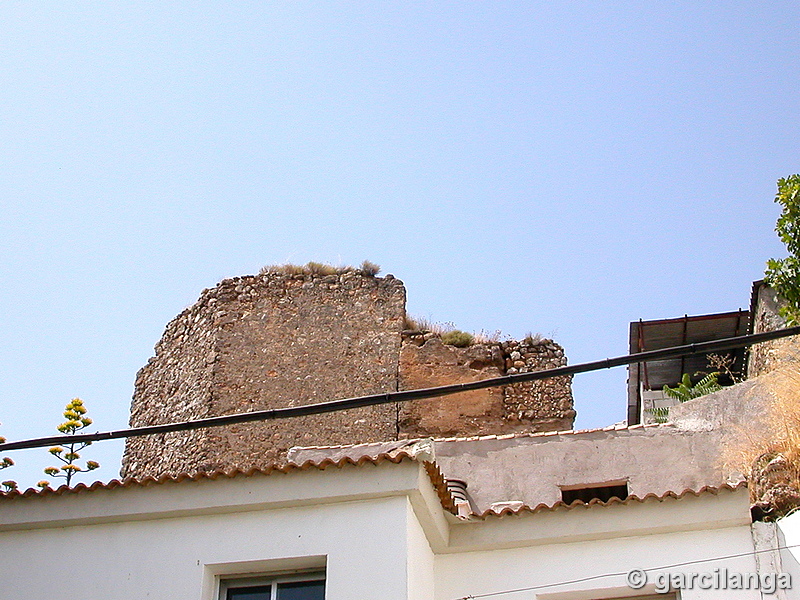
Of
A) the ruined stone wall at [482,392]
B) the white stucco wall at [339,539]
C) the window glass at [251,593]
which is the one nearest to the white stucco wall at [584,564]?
the white stucco wall at [339,539]

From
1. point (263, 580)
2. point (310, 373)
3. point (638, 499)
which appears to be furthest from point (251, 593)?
point (310, 373)

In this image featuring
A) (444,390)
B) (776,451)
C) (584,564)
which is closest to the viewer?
(444,390)

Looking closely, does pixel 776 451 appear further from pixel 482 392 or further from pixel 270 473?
pixel 482 392

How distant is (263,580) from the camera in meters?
8.09

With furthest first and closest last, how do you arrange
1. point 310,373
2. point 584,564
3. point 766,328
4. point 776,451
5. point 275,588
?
1. point 310,373
2. point 766,328
3. point 776,451
4. point 584,564
5. point 275,588

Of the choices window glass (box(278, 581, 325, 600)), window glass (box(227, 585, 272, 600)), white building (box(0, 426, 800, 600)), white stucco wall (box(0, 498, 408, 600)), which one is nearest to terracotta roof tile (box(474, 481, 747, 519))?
white building (box(0, 426, 800, 600))

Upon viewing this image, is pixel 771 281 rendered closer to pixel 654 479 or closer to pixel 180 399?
pixel 654 479

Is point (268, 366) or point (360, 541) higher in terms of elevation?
point (268, 366)

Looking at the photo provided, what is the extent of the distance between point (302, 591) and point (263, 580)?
0.34 m

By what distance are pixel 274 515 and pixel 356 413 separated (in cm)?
1011

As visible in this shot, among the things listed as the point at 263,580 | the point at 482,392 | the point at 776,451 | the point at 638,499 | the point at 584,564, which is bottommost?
the point at 263,580

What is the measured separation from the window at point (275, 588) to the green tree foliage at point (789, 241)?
25.7 feet

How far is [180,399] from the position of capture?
19188 millimetres

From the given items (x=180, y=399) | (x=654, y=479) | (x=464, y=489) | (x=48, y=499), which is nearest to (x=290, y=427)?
(x=180, y=399)
